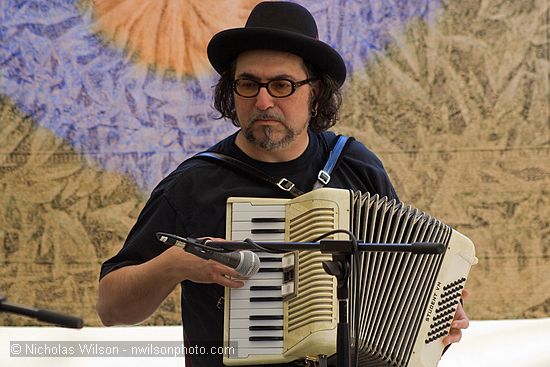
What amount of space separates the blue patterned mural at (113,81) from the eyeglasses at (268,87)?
1.53 m

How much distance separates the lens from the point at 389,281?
229 centimetres

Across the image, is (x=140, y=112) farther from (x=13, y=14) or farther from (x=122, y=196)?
(x=13, y=14)

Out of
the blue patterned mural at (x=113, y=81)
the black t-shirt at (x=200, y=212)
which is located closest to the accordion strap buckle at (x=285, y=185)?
the black t-shirt at (x=200, y=212)

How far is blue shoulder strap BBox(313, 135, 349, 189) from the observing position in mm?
2479

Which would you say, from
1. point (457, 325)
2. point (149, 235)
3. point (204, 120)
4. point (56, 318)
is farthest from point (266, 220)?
point (204, 120)

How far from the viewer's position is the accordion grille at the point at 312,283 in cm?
215

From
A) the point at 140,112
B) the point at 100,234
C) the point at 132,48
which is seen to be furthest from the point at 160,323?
the point at 132,48

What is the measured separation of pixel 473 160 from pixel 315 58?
1.63 m

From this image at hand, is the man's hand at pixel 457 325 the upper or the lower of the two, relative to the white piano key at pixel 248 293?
lower

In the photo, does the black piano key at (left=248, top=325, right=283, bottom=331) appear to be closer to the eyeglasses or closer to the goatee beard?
the goatee beard

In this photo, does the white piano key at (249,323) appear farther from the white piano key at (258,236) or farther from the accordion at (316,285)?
the white piano key at (258,236)

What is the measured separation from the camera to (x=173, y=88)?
3.95 m

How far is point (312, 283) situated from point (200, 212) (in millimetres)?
393

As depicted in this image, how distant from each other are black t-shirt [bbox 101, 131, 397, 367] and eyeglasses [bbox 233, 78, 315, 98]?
6.7 inches
